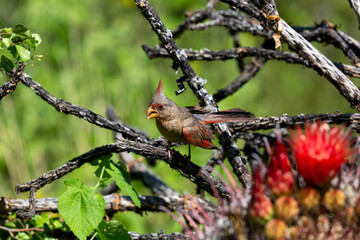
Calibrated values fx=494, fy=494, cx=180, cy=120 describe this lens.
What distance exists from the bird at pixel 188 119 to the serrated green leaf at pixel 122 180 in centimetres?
39

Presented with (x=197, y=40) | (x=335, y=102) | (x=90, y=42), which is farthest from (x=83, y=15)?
(x=335, y=102)

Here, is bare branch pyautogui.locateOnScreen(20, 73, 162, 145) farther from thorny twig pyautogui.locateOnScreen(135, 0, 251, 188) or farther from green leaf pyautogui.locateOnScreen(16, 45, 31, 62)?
thorny twig pyautogui.locateOnScreen(135, 0, 251, 188)

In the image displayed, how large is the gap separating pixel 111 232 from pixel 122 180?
0.27 m

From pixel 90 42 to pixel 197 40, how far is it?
1.34 metres

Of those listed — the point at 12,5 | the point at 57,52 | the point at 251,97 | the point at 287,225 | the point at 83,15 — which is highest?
the point at 12,5

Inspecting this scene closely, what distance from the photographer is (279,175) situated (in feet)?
4.36

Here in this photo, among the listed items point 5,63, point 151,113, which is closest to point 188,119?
point 151,113

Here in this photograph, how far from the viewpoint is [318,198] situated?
131 centimetres

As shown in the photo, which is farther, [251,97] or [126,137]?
[251,97]

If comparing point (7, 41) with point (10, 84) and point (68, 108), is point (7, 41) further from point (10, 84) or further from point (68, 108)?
point (68, 108)

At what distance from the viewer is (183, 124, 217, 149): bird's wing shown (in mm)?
2811

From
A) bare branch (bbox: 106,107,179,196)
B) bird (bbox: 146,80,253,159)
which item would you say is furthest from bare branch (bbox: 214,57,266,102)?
bare branch (bbox: 106,107,179,196)

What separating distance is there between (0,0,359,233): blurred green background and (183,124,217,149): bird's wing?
1621mm

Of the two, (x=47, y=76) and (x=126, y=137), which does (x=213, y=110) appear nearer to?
(x=126, y=137)
